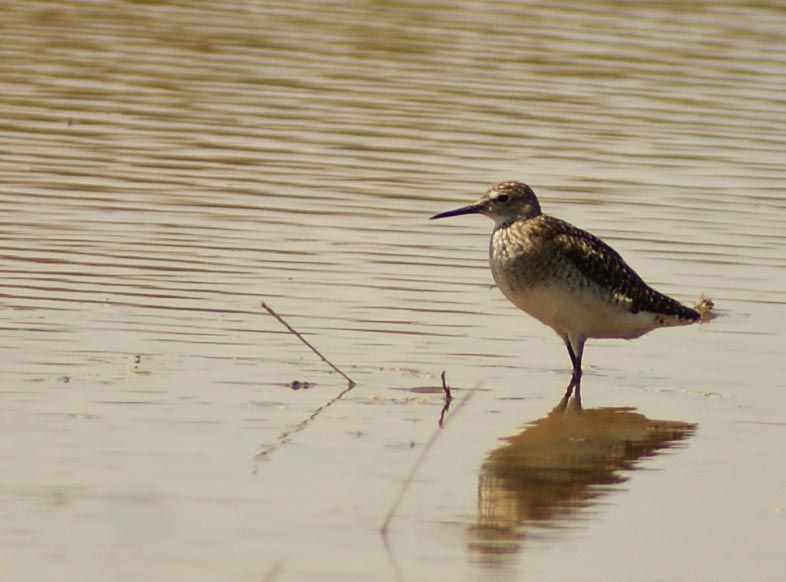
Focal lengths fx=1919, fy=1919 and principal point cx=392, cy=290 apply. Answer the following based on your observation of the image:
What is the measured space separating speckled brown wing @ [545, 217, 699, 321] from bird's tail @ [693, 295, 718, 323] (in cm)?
103

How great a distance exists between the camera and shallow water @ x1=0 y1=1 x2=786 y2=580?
26.7 ft

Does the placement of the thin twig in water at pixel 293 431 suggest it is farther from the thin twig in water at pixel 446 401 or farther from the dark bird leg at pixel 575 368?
the dark bird leg at pixel 575 368

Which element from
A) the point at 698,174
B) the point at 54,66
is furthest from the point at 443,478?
the point at 54,66

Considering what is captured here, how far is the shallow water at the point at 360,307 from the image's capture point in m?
8.13

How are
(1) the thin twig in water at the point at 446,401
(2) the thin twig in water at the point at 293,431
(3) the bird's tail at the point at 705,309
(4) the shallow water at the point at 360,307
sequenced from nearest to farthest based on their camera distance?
1. (4) the shallow water at the point at 360,307
2. (2) the thin twig in water at the point at 293,431
3. (1) the thin twig in water at the point at 446,401
4. (3) the bird's tail at the point at 705,309

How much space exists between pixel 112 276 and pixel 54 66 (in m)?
9.40

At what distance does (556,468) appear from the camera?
9562 millimetres

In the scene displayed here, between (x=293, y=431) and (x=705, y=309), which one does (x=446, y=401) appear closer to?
(x=293, y=431)

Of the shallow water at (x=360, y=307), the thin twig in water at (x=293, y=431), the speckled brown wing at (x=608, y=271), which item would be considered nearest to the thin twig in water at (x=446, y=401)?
the shallow water at (x=360, y=307)

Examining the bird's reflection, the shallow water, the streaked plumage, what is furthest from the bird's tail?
the bird's reflection

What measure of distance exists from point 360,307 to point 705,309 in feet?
7.75

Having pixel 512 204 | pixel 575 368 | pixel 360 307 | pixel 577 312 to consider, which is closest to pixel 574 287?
pixel 577 312

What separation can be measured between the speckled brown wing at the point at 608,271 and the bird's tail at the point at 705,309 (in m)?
1.03

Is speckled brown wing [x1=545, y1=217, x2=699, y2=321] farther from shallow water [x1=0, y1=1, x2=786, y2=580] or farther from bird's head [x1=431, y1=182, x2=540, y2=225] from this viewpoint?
shallow water [x1=0, y1=1, x2=786, y2=580]
